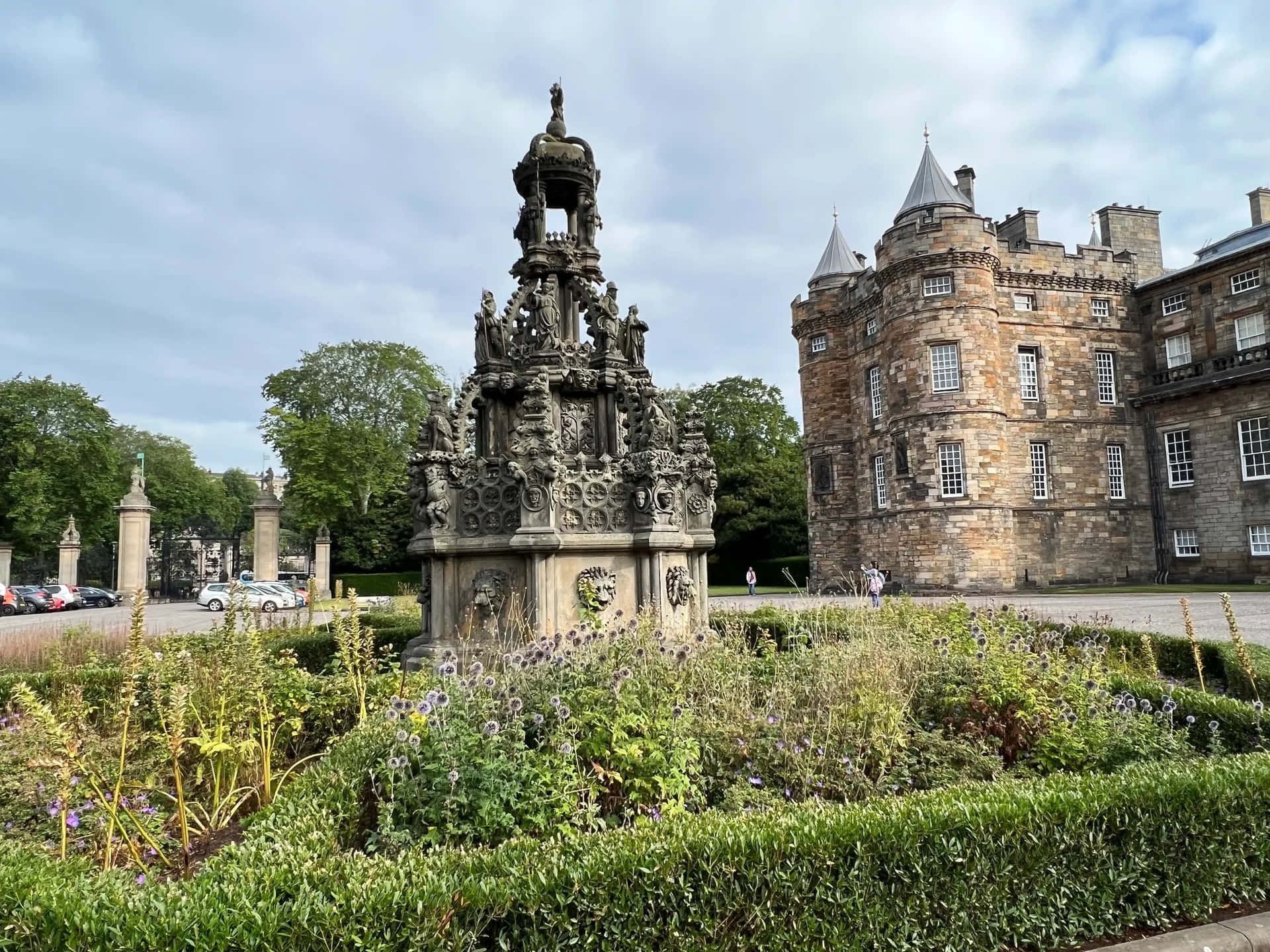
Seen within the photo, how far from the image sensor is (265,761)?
447 cm

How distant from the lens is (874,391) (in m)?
33.6

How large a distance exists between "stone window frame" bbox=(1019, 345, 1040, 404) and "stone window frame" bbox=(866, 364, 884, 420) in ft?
18.6

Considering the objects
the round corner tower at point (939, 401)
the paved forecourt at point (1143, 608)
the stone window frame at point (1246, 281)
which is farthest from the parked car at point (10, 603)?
the stone window frame at point (1246, 281)

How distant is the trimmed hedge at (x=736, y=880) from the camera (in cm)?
269

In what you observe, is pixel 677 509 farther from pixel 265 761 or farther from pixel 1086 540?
pixel 1086 540

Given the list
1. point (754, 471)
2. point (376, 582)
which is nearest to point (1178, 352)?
point (754, 471)

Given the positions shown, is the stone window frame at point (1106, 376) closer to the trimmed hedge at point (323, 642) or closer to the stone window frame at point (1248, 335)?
the stone window frame at point (1248, 335)

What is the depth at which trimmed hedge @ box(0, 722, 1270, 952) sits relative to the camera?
8.84 ft

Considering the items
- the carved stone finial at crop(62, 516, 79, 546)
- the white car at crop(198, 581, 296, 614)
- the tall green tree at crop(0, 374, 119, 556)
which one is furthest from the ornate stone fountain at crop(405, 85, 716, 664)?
the tall green tree at crop(0, 374, 119, 556)

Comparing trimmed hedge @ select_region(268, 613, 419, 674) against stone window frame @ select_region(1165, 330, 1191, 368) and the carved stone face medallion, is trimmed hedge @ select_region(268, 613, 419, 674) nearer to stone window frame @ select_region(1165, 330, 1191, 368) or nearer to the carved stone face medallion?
the carved stone face medallion

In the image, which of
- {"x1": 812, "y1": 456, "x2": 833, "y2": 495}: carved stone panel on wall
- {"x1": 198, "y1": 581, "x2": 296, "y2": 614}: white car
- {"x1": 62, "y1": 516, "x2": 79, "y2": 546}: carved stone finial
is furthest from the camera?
{"x1": 62, "y1": 516, "x2": 79, "y2": 546}: carved stone finial

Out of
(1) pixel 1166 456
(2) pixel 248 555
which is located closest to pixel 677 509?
(1) pixel 1166 456

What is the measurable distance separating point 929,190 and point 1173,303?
11.8m

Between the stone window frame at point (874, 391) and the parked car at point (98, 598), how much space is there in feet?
124
